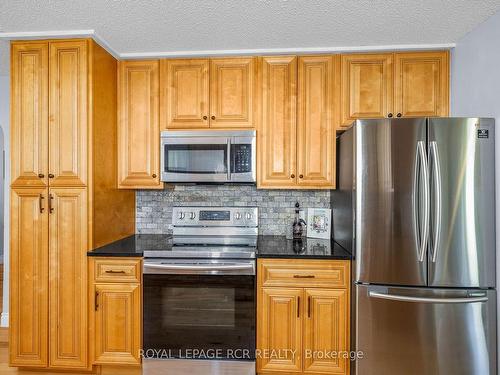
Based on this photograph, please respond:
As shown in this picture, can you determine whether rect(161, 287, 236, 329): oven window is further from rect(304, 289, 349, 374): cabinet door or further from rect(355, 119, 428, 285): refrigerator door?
rect(355, 119, 428, 285): refrigerator door

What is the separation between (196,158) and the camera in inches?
105

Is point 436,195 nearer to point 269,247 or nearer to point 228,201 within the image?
point 269,247

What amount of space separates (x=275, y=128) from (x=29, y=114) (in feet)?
5.92

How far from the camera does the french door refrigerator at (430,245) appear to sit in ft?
6.54

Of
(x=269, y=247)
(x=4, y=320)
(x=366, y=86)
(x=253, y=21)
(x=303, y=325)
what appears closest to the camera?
(x=253, y=21)

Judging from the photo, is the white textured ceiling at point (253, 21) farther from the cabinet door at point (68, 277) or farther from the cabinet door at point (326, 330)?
the cabinet door at point (326, 330)

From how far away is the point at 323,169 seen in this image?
104 inches

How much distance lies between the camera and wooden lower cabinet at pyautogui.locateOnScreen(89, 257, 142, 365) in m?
2.32

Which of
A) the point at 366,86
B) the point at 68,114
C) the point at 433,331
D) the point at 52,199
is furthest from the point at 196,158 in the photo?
the point at 433,331

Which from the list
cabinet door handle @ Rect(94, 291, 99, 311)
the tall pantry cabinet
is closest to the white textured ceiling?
the tall pantry cabinet

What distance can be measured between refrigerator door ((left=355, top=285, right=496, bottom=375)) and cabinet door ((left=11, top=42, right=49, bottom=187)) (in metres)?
2.45

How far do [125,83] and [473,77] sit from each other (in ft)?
8.50

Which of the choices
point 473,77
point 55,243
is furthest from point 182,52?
point 473,77

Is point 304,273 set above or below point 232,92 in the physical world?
below
